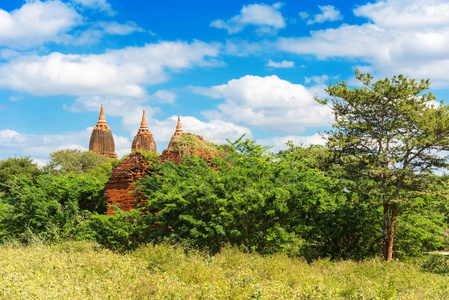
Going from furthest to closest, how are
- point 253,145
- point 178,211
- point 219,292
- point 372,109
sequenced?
point 253,145 → point 372,109 → point 178,211 → point 219,292

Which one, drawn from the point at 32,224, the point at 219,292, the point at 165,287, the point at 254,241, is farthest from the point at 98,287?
the point at 32,224

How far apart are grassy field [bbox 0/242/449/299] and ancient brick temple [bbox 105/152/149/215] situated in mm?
2873

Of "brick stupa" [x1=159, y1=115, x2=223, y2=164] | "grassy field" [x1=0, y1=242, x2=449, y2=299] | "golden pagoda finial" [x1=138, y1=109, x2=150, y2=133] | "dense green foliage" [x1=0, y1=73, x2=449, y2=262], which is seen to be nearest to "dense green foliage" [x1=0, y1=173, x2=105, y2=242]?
"dense green foliage" [x1=0, y1=73, x2=449, y2=262]

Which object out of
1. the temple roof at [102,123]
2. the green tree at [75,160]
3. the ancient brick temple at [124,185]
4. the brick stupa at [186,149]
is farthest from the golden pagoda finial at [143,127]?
the ancient brick temple at [124,185]

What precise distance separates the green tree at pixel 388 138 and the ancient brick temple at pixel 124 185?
699cm

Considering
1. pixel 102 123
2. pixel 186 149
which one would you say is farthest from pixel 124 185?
pixel 102 123

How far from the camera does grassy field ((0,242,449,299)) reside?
23.0ft

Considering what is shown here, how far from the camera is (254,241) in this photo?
39.6 ft

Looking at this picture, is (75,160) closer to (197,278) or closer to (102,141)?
(102,141)

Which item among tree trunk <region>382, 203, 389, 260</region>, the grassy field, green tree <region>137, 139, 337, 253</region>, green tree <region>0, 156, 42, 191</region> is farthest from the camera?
green tree <region>0, 156, 42, 191</region>

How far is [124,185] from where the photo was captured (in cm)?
1469

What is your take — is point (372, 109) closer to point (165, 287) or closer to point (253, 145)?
point (253, 145)

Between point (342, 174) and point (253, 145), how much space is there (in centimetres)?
355

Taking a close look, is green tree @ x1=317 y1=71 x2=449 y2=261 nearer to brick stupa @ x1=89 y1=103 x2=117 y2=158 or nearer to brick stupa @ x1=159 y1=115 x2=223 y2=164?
brick stupa @ x1=159 y1=115 x2=223 y2=164
